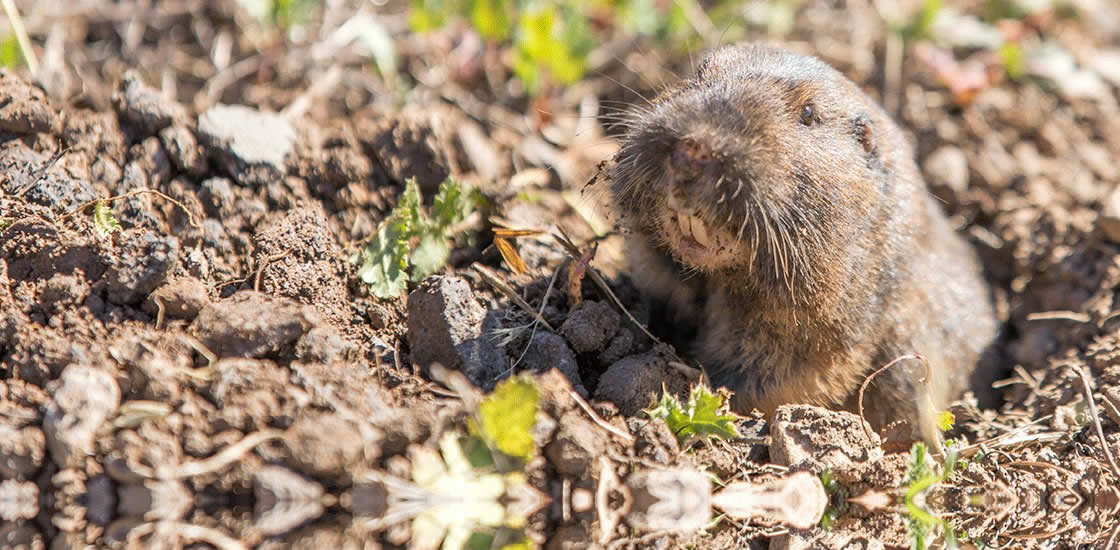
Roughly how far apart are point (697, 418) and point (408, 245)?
1.23 meters

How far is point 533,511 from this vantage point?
2543 millimetres

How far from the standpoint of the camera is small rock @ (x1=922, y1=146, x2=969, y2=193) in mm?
5199

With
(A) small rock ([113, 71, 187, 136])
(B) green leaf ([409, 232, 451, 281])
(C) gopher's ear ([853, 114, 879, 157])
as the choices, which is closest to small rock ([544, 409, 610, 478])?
(B) green leaf ([409, 232, 451, 281])

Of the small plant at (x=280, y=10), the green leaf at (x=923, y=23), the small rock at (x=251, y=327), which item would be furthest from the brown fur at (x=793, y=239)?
the small plant at (x=280, y=10)

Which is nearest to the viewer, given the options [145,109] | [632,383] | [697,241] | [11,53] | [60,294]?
[60,294]

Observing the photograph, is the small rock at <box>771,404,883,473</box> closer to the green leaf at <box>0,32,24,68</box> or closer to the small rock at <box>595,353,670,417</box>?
the small rock at <box>595,353,670,417</box>

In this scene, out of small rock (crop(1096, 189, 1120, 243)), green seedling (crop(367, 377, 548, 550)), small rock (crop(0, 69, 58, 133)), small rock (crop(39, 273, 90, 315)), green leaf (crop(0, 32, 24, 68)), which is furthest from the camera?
small rock (crop(1096, 189, 1120, 243))

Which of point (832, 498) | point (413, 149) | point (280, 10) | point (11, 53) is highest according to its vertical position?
point (11, 53)

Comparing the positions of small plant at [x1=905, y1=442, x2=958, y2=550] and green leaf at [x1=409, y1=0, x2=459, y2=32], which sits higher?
green leaf at [x1=409, y1=0, x2=459, y2=32]

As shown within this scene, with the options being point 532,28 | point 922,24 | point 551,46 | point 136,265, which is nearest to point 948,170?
point 922,24

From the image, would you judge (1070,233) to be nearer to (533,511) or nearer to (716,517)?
(716,517)

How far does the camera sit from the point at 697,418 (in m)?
2.96

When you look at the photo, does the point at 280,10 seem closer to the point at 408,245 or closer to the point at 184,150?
the point at 184,150

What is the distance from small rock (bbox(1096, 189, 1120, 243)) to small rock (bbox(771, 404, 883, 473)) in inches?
86.9
